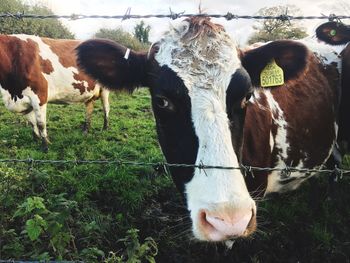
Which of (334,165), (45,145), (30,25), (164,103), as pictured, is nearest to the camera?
(164,103)

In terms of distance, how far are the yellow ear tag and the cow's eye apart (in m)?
0.89

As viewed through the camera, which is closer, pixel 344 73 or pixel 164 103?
pixel 164 103

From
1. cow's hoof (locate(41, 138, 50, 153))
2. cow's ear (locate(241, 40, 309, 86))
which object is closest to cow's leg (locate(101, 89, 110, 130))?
cow's hoof (locate(41, 138, 50, 153))

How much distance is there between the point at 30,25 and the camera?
748 inches

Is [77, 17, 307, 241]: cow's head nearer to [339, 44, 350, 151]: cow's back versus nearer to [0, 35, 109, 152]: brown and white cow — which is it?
[339, 44, 350, 151]: cow's back

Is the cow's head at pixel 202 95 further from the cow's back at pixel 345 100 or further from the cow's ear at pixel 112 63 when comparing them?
the cow's back at pixel 345 100

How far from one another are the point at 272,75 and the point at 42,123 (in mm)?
4884

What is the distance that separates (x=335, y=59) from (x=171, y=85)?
8.83 feet

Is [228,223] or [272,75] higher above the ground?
[272,75]

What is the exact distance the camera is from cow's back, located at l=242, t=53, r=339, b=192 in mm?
3385

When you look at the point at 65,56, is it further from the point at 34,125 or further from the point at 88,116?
the point at 34,125

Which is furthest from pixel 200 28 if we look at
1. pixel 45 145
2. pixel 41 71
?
pixel 41 71

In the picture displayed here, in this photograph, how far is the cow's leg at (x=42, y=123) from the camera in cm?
656

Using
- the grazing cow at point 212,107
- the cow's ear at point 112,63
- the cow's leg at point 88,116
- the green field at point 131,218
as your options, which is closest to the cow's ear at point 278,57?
the grazing cow at point 212,107
